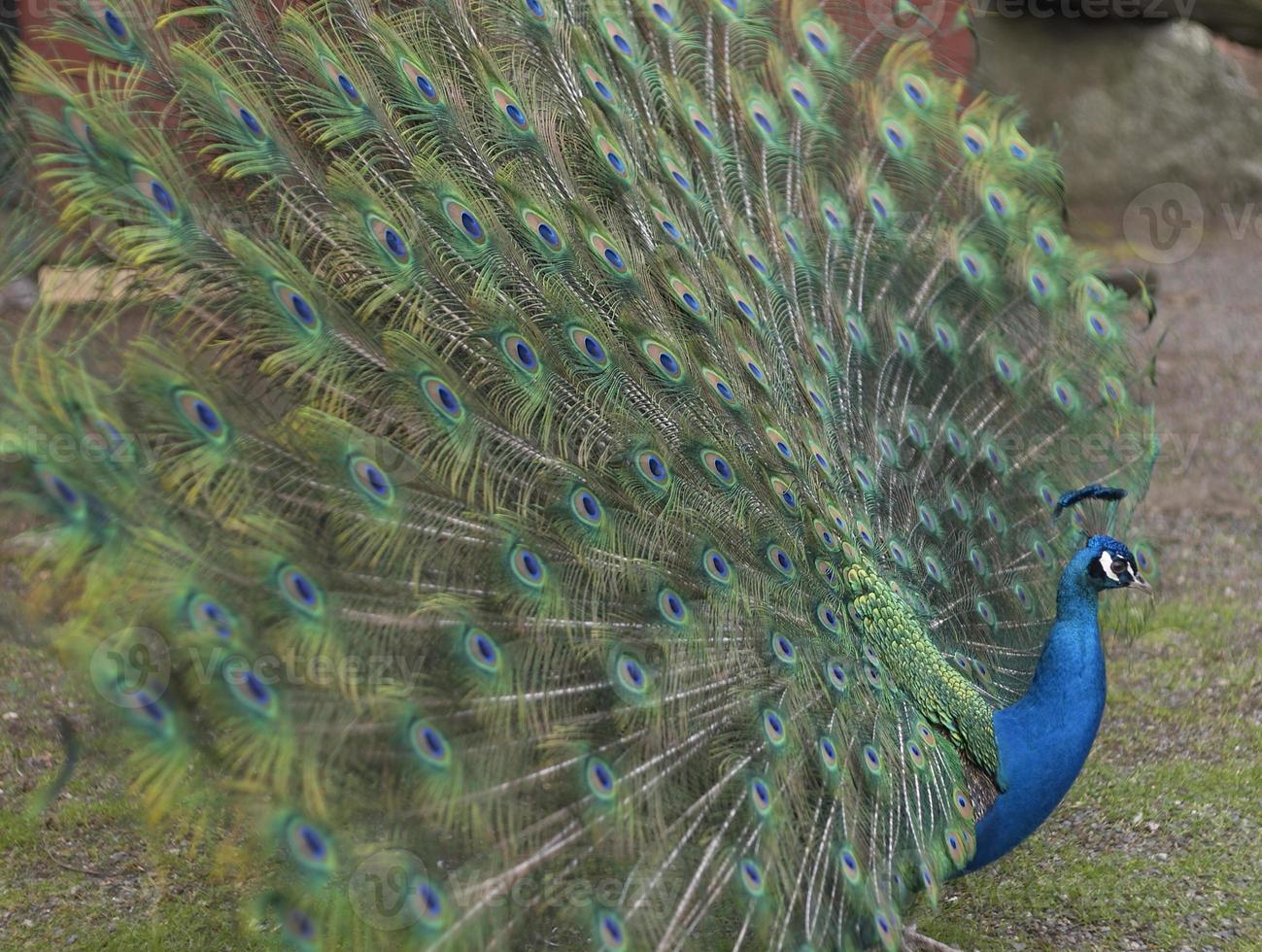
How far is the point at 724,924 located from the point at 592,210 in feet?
4.43

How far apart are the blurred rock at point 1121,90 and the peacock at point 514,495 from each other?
6.77 m

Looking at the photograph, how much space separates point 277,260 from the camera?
2.27 m

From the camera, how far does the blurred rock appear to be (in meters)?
9.37

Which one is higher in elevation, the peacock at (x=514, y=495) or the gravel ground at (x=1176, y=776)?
the peacock at (x=514, y=495)

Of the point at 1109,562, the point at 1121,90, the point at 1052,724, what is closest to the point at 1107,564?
the point at 1109,562

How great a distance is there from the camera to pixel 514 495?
91.4 inches

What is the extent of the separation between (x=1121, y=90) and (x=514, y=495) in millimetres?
8318

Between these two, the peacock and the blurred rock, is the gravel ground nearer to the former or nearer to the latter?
the peacock

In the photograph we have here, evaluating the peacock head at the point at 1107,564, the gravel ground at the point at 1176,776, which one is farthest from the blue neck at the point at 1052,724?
the gravel ground at the point at 1176,776

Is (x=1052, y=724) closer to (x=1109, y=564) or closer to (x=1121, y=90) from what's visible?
(x=1109, y=564)

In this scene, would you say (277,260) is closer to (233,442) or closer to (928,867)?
(233,442)

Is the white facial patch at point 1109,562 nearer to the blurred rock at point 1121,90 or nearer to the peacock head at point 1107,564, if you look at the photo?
the peacock head at point 1107,564

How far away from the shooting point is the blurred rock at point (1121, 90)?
937cm

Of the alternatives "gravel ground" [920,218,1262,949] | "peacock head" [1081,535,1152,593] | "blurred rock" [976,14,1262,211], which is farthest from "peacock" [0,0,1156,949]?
"blurred rock" [976,14,1262,211]
